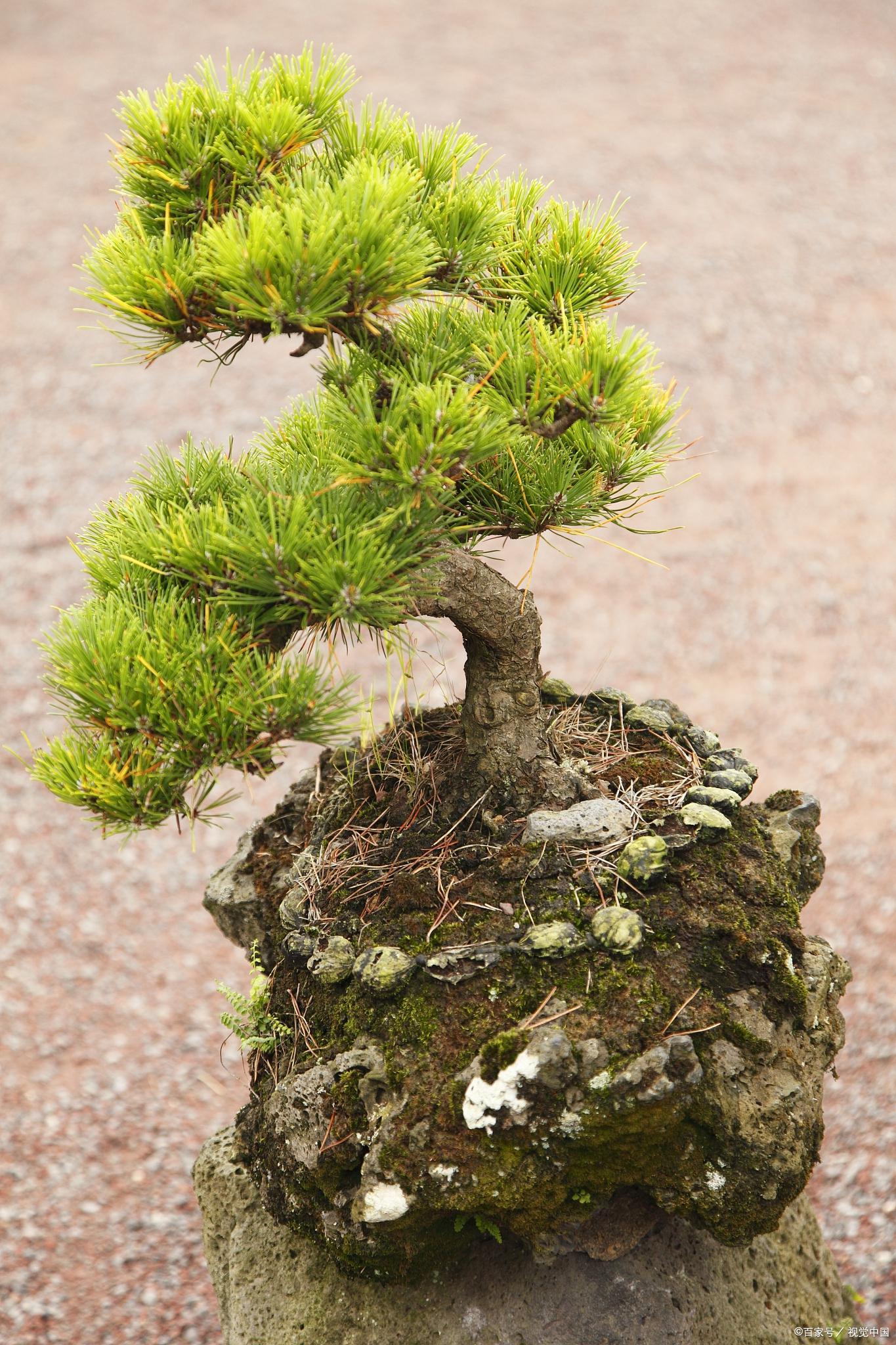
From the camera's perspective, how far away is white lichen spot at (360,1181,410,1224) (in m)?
1.48

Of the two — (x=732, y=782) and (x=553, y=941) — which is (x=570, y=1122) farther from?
(x=732, y=782)

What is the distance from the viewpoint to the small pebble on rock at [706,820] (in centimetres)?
172

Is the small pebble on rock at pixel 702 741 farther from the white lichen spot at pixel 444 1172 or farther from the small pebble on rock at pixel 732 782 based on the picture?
the white lichen spot at pixel 444 1172

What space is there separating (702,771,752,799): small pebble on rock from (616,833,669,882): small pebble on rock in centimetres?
22

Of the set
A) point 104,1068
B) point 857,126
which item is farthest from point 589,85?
point 104,1068

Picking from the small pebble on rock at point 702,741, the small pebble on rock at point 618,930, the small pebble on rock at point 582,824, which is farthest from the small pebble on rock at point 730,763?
the small pebble on rock at point 618,930

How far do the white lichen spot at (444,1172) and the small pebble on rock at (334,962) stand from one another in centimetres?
31

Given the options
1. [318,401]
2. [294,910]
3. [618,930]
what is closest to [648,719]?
[618,930]

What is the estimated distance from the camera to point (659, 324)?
616 centimetres

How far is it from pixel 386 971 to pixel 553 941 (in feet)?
0.78

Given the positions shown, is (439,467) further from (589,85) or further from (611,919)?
(589,85)

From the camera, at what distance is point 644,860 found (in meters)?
1.65

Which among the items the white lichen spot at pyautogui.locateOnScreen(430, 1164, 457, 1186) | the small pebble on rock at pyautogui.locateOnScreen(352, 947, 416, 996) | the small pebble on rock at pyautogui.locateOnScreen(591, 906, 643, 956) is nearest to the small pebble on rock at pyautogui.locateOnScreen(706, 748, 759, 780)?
the small pebble on rock at pyautogui.locateOnScreen(591, 906, 643, 956)

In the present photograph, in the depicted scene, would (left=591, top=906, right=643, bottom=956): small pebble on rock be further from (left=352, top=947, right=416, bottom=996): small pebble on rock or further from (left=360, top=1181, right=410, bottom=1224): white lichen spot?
(left=360, top=1181, right=410, bottom=1224): white lichen spot
